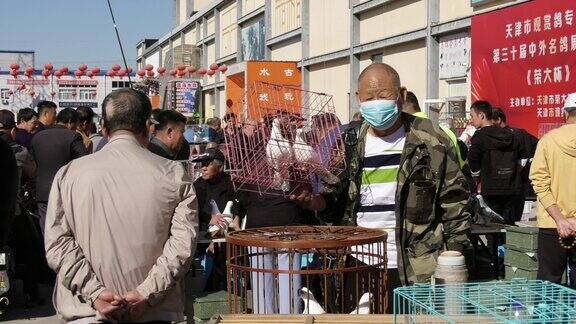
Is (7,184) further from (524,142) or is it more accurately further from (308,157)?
(524,142)

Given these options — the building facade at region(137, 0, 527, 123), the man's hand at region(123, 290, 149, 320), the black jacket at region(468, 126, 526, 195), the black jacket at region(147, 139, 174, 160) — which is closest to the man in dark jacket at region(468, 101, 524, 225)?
the black jacket at region(468, 126, 526, 195)

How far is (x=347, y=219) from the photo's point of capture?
4262 millimetres

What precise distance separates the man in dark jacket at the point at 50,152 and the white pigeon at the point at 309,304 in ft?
15.7

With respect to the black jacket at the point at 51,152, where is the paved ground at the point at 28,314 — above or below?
below

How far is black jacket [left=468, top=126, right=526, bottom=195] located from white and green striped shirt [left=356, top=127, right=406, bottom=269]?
508cm

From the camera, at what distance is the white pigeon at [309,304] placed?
3865 mm

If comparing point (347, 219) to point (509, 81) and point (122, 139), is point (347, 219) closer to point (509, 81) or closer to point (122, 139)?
point (122, 139)

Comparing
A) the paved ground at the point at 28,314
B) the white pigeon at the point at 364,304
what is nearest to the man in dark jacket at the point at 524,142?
the paved ground at the point at 28,314

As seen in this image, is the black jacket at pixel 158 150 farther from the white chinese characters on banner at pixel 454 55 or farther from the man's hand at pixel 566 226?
the white chinese characters on banner at pixel 454 55

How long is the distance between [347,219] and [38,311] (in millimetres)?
4562

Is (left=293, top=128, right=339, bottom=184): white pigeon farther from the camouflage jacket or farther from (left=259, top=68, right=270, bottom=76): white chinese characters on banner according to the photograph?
(left=259, top=68, right=270, bottom=76): white chinese characters on banner

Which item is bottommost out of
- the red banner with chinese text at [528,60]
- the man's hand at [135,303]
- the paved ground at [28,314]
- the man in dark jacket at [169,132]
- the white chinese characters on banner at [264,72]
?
the paved ground at [28,314]

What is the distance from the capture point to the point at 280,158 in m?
3.93

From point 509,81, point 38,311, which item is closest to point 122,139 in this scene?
point 38,311
